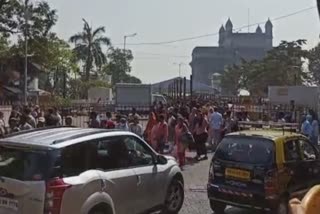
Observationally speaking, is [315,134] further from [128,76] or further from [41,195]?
[128,76]

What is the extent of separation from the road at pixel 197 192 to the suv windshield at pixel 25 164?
3.95 metres

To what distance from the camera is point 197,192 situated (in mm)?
12109

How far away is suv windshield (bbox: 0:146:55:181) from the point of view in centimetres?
667

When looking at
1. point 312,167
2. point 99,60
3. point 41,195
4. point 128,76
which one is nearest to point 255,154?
point 312,167

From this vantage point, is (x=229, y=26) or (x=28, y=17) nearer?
(x=28, y=17)

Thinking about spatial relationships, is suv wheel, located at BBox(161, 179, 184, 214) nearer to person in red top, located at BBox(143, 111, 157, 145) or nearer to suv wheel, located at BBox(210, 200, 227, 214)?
suv wheel, located at BBox(210, 200, 227, 214)

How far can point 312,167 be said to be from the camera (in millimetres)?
10219

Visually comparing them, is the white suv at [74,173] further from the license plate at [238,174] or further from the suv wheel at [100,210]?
the license plate at [238,174]

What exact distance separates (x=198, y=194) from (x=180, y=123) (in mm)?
4112

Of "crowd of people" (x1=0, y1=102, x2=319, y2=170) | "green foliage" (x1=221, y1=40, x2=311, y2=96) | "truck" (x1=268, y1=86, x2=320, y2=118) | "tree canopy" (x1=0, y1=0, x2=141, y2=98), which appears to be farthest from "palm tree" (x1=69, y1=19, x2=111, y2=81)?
"crowd of people" (x1=0, y1=102, x2=319, y2=170)

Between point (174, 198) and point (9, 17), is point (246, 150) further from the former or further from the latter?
point (9, 17)

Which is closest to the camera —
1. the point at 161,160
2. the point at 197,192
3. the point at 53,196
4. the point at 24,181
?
the point at 53,196

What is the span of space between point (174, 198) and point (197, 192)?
256 centimetres

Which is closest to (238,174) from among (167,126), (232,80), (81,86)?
(167,126)
